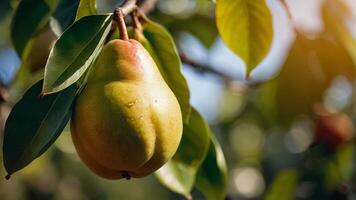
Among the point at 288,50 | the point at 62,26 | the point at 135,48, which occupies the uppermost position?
the point at 135,48

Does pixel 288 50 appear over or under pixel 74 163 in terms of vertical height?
over

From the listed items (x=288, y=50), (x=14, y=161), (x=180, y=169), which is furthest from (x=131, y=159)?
(x=288, y=50)

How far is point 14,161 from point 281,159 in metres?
2.76

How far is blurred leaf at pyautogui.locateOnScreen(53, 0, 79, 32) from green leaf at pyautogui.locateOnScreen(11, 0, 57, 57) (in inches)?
2.8

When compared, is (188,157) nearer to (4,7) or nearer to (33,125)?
(33,125)

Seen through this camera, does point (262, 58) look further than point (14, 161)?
Yes

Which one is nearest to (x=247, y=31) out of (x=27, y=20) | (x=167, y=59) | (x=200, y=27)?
(x=167, y=59)

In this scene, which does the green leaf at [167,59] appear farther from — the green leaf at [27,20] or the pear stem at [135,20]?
the green leaf at [27,20]

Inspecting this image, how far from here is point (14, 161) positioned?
1366 millimetres

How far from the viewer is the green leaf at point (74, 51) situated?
50.7 inches

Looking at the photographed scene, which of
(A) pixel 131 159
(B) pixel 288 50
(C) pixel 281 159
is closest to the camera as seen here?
(A) pixel 131 159

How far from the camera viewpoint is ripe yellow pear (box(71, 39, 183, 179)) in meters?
1.27

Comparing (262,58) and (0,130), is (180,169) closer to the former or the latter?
(262,58)

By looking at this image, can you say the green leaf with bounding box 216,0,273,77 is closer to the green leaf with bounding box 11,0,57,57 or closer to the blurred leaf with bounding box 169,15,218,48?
the green leaf with bounding box 11,0,57,57
